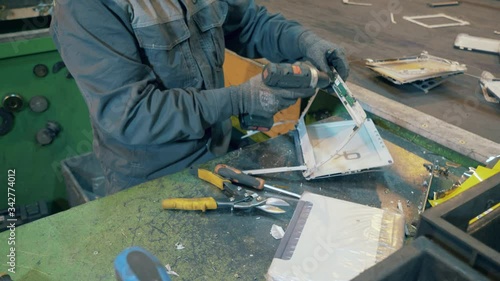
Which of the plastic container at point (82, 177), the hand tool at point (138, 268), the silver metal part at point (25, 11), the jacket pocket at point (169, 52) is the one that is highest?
the silver metal part at point (25, 11)

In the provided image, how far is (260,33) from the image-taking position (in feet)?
4.78

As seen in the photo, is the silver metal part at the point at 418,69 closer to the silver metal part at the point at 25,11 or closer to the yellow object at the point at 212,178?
the yellow object at the point at 212,178

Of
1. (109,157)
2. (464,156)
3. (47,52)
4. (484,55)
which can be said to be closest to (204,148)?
(109,157)

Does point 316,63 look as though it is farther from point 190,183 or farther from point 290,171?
point 190,183

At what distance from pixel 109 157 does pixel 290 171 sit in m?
0.53

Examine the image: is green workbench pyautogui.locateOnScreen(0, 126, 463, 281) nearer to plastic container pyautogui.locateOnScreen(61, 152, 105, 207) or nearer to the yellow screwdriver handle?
the yellow screwdriver handle

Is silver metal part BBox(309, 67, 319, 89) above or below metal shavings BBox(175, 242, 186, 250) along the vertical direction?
above

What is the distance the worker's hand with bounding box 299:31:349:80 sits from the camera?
1242 millimetres

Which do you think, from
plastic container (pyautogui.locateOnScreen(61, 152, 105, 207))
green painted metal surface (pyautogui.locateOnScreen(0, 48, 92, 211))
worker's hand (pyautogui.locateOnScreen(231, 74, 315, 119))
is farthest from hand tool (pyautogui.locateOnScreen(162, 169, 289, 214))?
green painted metal surface (pyautogui.locateOnScreen(0, 48, 92, 211))

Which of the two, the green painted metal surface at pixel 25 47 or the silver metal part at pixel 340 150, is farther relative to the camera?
the green painted metal surface at pixel 25 47

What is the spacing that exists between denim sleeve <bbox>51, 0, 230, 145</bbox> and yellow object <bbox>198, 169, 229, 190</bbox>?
126 mm

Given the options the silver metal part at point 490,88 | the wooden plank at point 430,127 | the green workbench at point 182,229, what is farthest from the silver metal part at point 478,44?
the green workbench at point 182,229

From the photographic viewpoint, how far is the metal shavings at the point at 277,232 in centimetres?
85

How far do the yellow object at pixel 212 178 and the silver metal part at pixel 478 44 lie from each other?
130 cm
